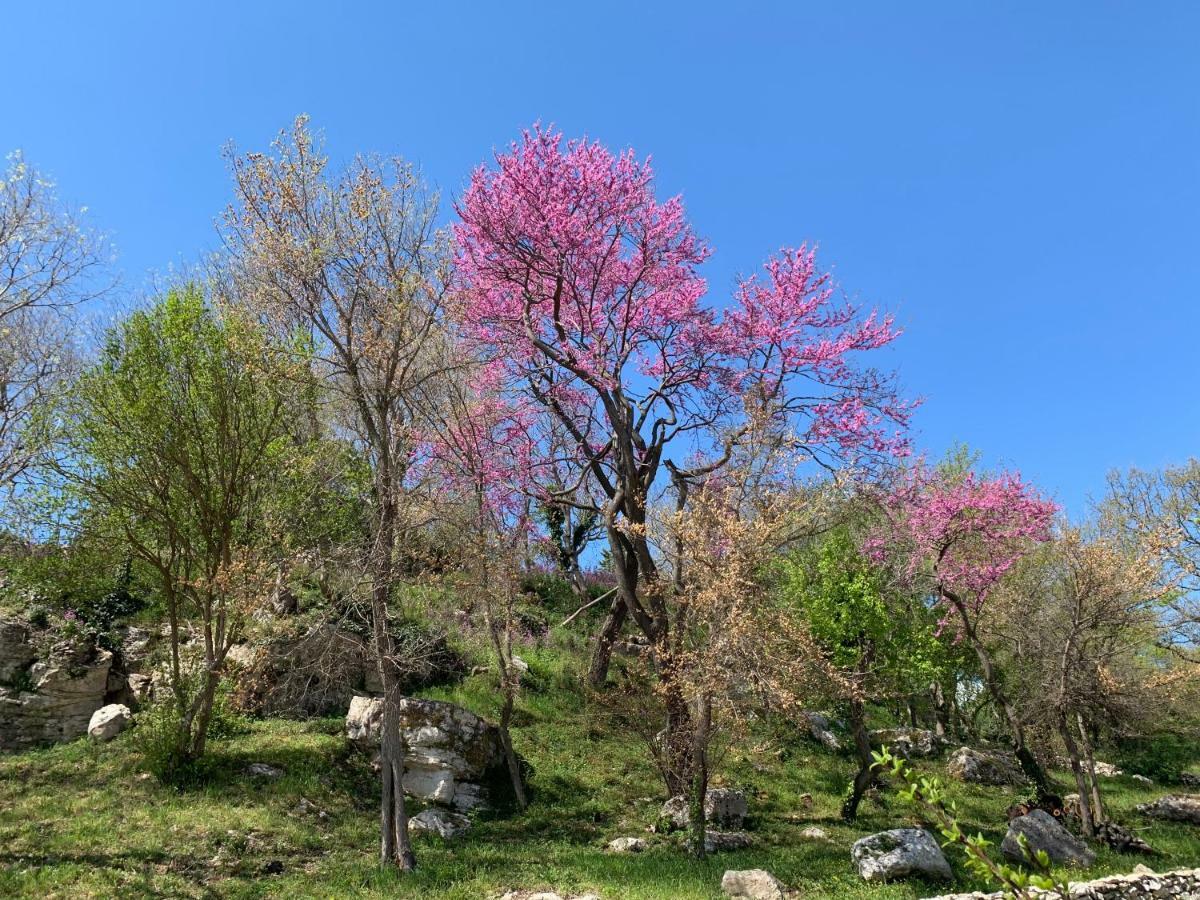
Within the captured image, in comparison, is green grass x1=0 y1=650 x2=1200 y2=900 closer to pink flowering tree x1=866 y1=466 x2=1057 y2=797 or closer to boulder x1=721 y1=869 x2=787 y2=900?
boulder x1=721 y1=869 x2=787 y2=900

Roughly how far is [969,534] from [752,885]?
35.3ft

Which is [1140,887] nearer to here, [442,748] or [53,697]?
[442,748]

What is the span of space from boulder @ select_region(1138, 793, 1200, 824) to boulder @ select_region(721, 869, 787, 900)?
1437 centimetres

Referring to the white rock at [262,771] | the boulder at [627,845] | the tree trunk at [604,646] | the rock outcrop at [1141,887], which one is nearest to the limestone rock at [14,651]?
the white rock at [262,771]

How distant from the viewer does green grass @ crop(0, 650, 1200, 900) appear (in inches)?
384

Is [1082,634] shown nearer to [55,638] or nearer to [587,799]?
[587,799]

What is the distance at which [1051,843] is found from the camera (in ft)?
40.5

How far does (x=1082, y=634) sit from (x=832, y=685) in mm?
7512

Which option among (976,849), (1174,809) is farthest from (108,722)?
(1174,809)

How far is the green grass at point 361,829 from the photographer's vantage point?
9750mm

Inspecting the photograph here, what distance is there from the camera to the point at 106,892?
9125 millimetres

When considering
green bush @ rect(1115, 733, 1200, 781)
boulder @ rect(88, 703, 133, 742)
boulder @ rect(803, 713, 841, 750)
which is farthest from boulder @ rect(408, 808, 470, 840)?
green bush @ rect(1115, 733, 1200, 781)

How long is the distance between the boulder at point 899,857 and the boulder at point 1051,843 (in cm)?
176

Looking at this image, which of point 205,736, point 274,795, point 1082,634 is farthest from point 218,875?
point 1082,634
